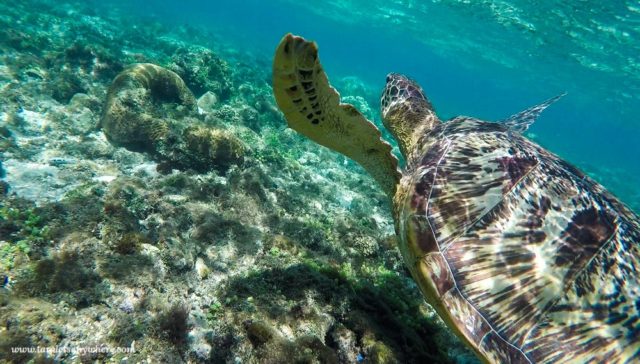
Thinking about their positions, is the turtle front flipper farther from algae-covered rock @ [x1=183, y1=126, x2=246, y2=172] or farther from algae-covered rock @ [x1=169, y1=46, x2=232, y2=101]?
algae-covered rock @ [x1=169, y1=46, x2=232, y2=101]

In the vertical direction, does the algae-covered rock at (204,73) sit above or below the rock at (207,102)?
above

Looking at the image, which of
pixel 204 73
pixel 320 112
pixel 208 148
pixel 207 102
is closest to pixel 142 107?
pixel 208 148

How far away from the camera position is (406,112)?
424 cm

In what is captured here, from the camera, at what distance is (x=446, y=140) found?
10.8ft

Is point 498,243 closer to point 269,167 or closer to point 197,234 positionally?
point 197,234

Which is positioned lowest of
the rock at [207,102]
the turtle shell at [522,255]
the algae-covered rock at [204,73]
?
the rock at [207,102]

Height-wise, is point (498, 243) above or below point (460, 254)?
above

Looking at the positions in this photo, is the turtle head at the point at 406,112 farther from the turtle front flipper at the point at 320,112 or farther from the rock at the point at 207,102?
the rock at the point at 207,102

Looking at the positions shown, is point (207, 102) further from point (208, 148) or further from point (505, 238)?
point (505, 238)

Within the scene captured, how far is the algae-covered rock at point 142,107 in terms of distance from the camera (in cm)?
612

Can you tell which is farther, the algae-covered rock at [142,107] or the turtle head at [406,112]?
the algae-covered rock at [142,107]

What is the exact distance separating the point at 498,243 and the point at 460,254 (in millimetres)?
301

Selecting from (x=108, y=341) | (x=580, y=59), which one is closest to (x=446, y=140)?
(x=108, y=341)

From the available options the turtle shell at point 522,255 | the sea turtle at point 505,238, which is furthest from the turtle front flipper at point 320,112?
the turtle shell at point 522,255
